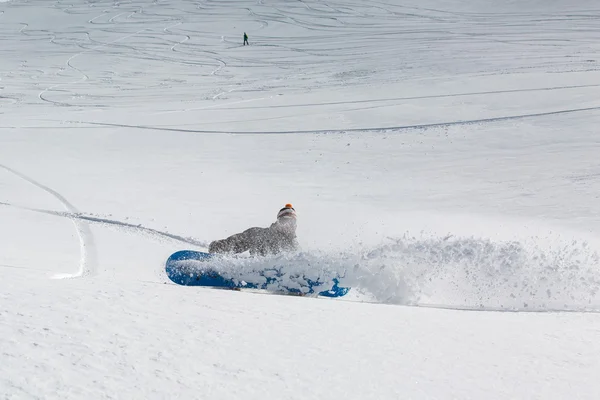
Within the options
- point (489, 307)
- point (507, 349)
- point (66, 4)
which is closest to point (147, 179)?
point (489, 307)

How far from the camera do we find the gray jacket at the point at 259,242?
7742mm

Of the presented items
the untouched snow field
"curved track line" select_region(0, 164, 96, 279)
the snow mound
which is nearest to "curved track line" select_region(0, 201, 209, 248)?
the untouched snow field

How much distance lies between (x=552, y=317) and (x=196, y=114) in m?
14.2

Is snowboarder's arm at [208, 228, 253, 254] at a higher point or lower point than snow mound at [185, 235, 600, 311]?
Answer: higher

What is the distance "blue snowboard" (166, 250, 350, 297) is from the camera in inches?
273

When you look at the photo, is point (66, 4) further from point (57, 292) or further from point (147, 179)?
point (57, 292)

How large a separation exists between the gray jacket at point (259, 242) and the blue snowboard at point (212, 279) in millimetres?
264

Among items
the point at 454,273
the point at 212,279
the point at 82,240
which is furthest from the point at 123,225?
the point at 454,273

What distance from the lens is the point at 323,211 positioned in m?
10.9

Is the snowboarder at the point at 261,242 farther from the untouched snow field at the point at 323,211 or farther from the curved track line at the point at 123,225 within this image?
the curved track line at the point at 123,225

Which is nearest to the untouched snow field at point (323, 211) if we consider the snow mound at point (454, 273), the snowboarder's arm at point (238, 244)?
the snow mound at point (454, 273)

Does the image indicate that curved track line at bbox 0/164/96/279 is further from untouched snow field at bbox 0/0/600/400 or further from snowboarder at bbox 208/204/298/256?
snowboarder at bbox 208/204/298/256

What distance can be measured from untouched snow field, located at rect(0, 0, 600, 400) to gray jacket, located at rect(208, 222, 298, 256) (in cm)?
32

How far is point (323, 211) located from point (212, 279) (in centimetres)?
395
